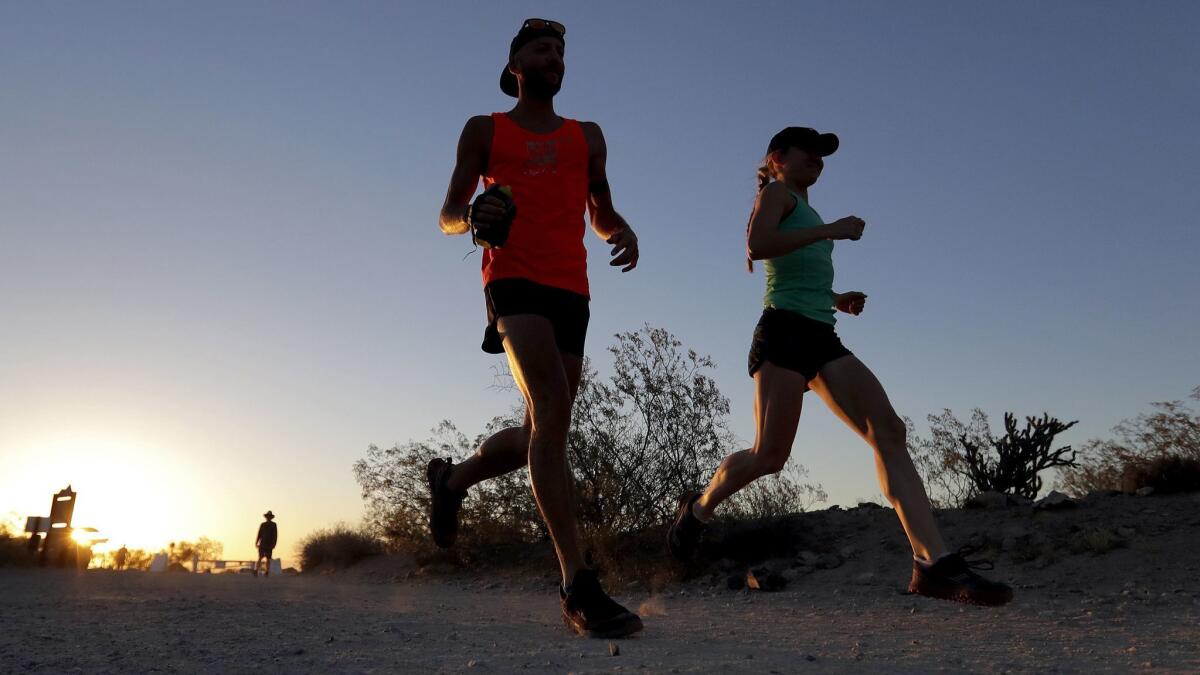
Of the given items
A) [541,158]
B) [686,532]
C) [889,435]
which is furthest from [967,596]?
[541,158]

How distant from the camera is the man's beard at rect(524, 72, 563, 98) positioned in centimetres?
411

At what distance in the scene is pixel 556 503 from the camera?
3.75 meters

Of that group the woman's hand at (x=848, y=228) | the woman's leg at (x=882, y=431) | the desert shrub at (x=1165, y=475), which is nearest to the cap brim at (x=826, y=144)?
the woman's hand at (x=848, y=228)

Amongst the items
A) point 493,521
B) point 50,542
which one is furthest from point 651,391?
point 50,542

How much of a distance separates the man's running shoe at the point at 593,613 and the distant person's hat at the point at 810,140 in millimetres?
2530

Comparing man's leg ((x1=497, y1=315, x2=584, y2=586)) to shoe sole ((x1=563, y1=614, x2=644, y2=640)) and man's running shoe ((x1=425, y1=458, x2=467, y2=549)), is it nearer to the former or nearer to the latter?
shoe sole ((x1=563, y1=614, x2=644, y2=640))

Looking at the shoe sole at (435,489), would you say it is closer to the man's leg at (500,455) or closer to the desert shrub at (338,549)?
the man's leg at (500,455)

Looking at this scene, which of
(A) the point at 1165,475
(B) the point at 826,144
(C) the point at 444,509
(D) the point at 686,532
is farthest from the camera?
(A) the point at 1165,475

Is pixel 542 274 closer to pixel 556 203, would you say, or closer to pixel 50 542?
pixel 556 203

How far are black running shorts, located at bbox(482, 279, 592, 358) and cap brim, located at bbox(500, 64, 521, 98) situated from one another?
1103mm

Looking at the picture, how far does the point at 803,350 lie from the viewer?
14.8ft

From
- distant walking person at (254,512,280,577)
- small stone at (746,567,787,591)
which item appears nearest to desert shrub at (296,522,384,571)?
distant walking person at (254,512,280,577)

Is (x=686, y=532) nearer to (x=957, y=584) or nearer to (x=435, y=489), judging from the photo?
(x=435, y=489)

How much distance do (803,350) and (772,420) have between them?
0.38 meters
